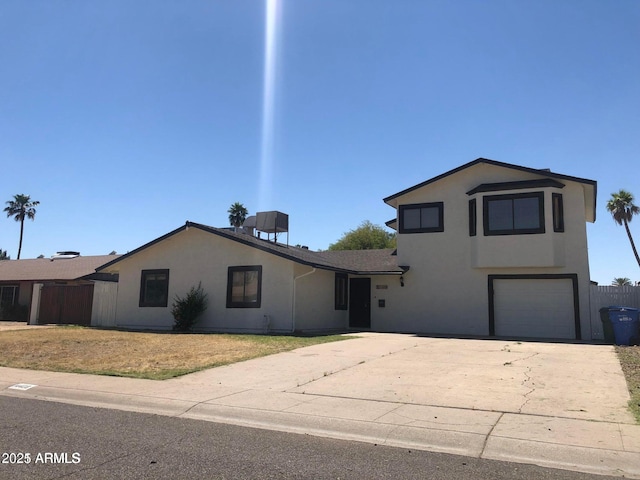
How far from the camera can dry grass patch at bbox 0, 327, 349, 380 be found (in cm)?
1129

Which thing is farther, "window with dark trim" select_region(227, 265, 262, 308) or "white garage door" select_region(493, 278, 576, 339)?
"window with dark trim" select_region(227, 265, 262, 308)

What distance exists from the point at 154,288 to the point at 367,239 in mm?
40617

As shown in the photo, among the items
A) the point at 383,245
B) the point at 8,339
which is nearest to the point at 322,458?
the point at 8,339

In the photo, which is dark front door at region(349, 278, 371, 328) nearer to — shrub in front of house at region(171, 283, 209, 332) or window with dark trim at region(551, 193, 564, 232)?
shrub in front of house at region(171, 283, 209, 332)

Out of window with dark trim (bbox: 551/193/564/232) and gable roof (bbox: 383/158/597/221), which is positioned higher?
gable roof (bbox: 383/158/597/221)

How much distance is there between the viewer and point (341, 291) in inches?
943

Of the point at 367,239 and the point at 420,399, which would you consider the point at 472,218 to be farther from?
the point at 367,239

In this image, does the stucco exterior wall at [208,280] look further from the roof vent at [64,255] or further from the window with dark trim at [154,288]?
the roof vent at [64,255]

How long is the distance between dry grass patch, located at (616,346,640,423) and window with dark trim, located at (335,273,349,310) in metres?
11.7

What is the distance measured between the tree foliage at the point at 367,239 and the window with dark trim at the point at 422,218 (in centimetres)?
3742

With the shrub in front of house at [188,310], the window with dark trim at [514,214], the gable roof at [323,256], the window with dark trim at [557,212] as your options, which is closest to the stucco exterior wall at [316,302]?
the gable roof at [323,256]

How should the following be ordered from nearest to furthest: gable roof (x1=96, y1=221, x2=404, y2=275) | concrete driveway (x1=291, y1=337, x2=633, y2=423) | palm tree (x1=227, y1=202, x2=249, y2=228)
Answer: concrete driveway (x1=291, y1=337, x2=633, y2=423)
gable roof (x1=96, y1=221, x2=404, y2=275)
palm tree (x1=227, y1=202, x2=249, y2=228)

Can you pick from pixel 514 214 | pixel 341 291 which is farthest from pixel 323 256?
pixel 514 214

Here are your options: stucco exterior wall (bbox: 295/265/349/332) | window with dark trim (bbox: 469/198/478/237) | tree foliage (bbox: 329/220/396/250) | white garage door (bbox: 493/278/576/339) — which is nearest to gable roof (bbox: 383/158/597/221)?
window with dark trim (bbox: 469/198/478/237)
